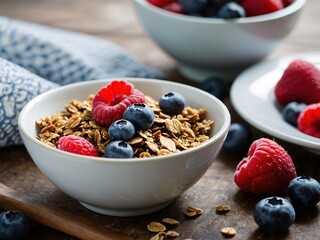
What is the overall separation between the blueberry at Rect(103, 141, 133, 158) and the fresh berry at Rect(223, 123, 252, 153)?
0.33m

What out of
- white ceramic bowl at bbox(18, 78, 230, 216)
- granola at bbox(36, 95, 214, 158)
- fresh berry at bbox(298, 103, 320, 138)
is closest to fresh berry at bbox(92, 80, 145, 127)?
granola at bbox(36, 95, 214, 158)

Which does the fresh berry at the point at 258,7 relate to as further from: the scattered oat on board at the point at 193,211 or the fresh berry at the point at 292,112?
the scattered oat on board at the point at 193,211

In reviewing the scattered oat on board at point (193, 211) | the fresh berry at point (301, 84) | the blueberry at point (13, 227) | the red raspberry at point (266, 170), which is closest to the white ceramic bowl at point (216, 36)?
the fresh berry at point (301, 84)

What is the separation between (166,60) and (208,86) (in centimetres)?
25

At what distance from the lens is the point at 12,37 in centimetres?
152

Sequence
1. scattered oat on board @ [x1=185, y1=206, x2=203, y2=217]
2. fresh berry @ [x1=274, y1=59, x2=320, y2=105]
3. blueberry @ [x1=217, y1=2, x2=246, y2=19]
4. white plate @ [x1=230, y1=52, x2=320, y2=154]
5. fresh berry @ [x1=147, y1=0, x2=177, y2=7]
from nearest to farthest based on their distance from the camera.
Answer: scattered oat on board @ [x1=185, y1=206, x2=203, y2=217], white plate @ [x1=230, y1=52, x2=320, y2=154], fresh berry @ [x1=274, y1=59, x2=320, y2=105], blueberry @ [x1=217, y1=2, x2=246, y2=19], fresh berry @ [x1=147, y1=0, x2=177, y2=7]

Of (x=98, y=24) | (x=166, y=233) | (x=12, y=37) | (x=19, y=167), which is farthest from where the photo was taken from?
(x=98, y=24)

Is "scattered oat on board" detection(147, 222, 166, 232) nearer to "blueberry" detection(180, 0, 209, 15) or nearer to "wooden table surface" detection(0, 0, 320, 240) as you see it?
"wooden table surface" detection(0, 0, 320, 240)

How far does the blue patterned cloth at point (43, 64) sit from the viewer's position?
1.27 m

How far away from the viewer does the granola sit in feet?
3.51

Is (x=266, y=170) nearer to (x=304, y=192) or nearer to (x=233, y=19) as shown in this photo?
(x=304, y=192)

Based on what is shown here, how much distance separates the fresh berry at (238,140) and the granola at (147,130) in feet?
0.43

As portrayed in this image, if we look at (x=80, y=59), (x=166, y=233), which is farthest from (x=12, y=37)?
(x=166, y=233)

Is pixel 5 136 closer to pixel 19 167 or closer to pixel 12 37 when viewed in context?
pixel 19 167
